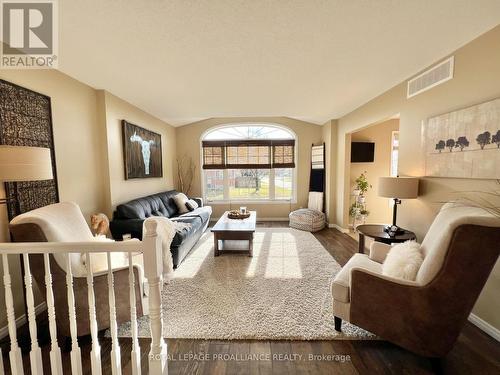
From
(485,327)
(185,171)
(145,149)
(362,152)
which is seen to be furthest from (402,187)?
(185,171)

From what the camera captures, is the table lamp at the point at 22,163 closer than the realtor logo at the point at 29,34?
Yes

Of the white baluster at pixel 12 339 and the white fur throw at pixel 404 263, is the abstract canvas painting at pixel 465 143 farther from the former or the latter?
the white baluster at pixel 12 339

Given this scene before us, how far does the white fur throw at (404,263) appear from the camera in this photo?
5.20ft

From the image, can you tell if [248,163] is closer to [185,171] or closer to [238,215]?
[185,171]

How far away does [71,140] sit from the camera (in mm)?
2668

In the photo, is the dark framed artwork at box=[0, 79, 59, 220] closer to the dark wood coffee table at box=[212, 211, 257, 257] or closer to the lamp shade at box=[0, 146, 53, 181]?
the lamp shade at box=[0, 146, 53, 181]

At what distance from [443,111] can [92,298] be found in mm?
3425

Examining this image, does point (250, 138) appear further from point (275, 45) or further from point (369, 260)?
point (369, 260)

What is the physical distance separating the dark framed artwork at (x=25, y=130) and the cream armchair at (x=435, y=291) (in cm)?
291

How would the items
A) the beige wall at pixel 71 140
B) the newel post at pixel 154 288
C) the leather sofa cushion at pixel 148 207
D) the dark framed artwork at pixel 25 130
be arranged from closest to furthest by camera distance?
the newel post at pixel 154 288 → the dark framed artwork at pixel 25 130 → the beige wall at pixel 71 140 → the leather sofa cushion at pixel 148 207

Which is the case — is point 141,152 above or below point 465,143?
above

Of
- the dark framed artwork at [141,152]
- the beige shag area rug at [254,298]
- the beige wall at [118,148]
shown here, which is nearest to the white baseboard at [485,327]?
the beige shag area rug at [254,298]

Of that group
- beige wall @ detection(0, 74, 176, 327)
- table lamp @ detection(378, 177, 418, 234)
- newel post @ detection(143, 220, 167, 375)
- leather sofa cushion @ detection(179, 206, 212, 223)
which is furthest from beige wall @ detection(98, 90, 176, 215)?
table lamp @ detection(378, 177, 418, 234)

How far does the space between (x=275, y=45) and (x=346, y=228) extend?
393cm
